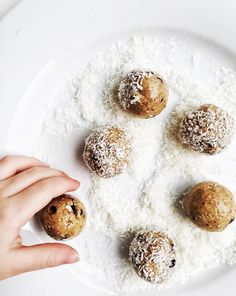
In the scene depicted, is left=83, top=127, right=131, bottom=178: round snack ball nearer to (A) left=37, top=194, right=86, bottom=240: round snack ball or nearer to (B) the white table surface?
(A) left=37, top=194, right=86, bottom=240: round snack ball

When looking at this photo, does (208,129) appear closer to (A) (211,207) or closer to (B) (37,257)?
(A) (211,207)

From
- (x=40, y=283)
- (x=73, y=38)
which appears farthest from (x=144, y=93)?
(x=40, y=283)

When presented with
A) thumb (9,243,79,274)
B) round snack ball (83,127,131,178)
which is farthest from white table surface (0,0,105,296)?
round snack ball (83,127,131,178)

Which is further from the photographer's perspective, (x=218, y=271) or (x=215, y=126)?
(x=218, y=271)

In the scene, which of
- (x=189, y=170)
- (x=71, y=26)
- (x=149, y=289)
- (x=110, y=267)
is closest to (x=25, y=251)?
(x=110, y=267)

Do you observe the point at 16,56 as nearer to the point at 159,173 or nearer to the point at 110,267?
the point at 159,173

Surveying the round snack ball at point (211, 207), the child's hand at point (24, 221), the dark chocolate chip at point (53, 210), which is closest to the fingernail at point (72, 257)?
the child's hand at point (24, 221)
